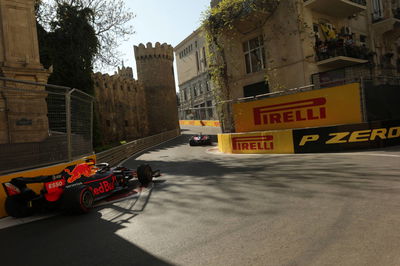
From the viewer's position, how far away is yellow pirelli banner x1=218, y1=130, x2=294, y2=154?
38.3 ft

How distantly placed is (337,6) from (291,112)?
10.4m

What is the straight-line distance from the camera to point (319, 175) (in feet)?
21.8

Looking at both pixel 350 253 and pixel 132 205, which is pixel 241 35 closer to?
pixel 132 205

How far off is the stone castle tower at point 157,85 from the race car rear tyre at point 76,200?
3762 centimetres

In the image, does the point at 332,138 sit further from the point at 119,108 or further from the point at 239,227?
the point at 119,108

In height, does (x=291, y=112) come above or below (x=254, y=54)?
below

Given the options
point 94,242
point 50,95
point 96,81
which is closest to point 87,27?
point 96,81

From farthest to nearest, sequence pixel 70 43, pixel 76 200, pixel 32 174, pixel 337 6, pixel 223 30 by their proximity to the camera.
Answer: pixel 70 43 → pixel 223 30 → pixel 337 6 → pixel 32 174 → pixel 76 200

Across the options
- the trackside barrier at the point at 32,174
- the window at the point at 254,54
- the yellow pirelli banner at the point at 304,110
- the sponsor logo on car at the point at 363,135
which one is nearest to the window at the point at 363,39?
the window at the point at 254,54

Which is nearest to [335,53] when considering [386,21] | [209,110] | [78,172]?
[386,21]

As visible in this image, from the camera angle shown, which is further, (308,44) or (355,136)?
(308,44)

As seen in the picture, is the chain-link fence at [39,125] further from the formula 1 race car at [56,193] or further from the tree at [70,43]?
the tree at [70,43]

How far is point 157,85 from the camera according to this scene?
144 feet

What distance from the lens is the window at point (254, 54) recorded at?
19125 millimetres
